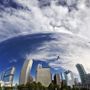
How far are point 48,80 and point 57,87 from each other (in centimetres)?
103

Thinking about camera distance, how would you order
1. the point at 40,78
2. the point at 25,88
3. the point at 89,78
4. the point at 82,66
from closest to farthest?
1. the point at 82,66
2. the point at 25,88
3. the point at 89,78
4. the point at 40,78

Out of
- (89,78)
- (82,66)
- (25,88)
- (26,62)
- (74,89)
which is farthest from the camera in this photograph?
(89,78)

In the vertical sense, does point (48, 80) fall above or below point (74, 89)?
above

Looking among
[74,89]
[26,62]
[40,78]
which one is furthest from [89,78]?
[26,62]

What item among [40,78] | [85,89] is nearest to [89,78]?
[85,89]

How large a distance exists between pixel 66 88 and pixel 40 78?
2.02 metres

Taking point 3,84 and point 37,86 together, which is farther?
point 3,84

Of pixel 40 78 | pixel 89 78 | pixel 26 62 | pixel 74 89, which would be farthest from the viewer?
pixel 40 78

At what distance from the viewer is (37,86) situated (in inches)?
381

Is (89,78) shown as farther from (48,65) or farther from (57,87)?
(48,65)

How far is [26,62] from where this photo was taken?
24.5ft

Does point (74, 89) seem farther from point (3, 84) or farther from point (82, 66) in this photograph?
point (3, 84)

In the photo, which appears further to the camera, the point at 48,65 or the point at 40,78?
the point at 40,78

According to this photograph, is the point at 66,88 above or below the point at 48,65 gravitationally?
below
